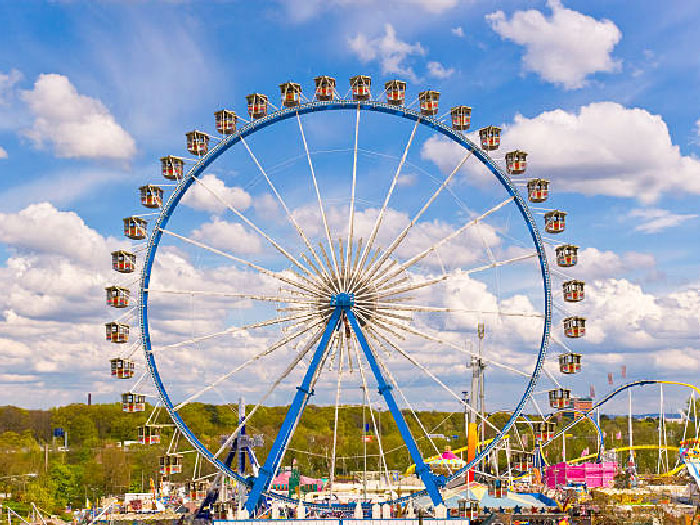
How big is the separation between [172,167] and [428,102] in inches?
509

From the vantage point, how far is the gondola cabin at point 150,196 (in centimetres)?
4819

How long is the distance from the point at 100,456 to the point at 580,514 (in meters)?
57.5

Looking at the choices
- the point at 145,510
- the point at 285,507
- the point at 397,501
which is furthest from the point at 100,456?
the point at 397,501

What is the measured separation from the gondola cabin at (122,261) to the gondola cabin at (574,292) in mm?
21630

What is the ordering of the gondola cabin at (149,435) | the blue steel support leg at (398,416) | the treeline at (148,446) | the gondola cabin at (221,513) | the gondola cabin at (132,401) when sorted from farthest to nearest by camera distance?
the treeline at (148,446) → the gondola cabin at (149,435) → the gondola cabin at (132,401) → the gondola cabin at (221,513) → the blue steel support leg at (398,416)

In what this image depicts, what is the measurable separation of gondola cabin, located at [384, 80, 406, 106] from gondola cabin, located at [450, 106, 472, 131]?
8.43 ft

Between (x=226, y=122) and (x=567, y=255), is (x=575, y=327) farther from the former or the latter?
(x=226, y=122)

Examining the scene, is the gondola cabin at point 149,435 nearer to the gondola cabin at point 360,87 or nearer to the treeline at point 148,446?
the gondola cabin at point 360,87

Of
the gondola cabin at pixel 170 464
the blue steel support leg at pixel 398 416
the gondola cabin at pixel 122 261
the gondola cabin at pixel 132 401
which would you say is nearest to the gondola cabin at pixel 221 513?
→ the gondola cabin at pixel 170 464

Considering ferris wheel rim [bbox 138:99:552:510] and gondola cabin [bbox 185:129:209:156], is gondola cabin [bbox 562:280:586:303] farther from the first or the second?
gondola cabin [bbox 185:129:209:156]

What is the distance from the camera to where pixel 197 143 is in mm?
48312

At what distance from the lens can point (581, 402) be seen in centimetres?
9244

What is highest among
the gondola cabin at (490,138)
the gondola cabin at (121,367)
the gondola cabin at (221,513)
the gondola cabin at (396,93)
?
the gondola cabin at (396,93)

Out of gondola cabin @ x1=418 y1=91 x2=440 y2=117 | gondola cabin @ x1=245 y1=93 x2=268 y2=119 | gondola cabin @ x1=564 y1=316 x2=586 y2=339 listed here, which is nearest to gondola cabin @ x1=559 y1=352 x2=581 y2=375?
gondola cabin @ x1=564 y1=316 x2=586 y2=339
